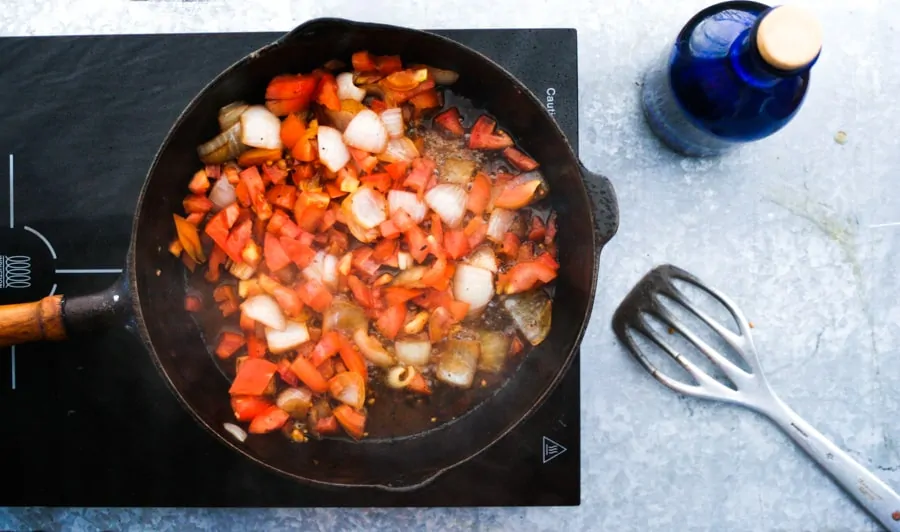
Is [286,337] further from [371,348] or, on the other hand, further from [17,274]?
[17,274]

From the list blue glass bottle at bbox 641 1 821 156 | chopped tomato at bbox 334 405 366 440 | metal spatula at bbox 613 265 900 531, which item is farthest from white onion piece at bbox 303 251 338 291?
blue glass bottle at bbox 641 1 821 156

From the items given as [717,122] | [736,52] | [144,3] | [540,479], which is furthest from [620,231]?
[144,3]

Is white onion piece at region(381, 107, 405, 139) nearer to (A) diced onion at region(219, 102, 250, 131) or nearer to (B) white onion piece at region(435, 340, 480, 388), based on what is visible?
(A) diced onion at region(219, 102, 250, 131)

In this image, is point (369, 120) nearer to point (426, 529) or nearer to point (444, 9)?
point (444, 9)

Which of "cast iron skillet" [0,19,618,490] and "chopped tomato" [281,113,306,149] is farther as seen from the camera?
"chopped tomato" [281,113,306,149]

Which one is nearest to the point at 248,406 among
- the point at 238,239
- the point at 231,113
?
the point at 238,239

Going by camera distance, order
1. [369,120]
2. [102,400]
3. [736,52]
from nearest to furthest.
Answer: [736,52] < [369,120] < [102,400]
